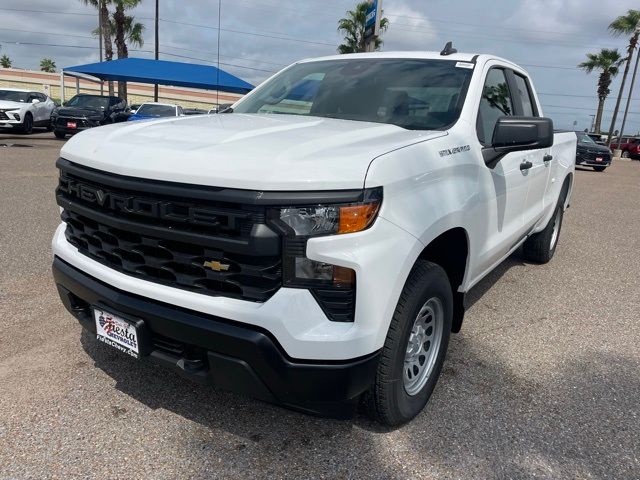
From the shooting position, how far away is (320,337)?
1.92 m

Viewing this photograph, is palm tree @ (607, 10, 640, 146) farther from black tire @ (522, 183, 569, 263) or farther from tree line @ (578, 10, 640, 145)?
black tire @ (522, 183, 569, 263)

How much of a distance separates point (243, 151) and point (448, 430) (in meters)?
1.67

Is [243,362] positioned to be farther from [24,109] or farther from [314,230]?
[24,109]

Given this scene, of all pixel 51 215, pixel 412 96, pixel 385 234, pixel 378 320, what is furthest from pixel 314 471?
pixel 51 215

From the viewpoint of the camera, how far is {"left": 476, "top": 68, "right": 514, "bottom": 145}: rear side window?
311cm

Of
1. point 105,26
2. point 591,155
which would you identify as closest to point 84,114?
point 105,26

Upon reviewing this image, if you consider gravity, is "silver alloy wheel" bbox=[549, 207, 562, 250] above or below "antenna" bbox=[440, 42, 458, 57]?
below

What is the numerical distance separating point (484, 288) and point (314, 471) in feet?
9.49

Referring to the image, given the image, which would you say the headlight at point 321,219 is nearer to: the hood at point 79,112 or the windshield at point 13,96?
the hood at point 79,112

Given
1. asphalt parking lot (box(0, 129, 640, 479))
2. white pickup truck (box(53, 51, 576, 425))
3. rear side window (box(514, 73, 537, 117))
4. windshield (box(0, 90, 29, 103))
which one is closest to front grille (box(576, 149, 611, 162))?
rear side window (box(514, 73, 537, 117))

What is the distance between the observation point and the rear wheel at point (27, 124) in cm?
1800

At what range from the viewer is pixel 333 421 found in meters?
2.57

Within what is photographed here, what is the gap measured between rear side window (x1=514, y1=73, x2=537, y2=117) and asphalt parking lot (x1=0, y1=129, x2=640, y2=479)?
1.61 metres

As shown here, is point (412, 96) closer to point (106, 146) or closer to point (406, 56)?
A: point (406, 56)
